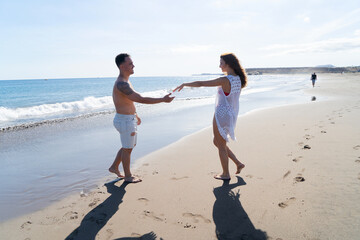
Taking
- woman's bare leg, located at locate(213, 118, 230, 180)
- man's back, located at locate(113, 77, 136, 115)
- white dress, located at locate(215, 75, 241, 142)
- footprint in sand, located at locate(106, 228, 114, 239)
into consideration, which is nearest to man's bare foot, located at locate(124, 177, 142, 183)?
man's back, located at locate(113, 77, 136, 115)

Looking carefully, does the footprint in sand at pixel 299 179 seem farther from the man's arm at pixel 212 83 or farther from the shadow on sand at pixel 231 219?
the man's arm at pixel 212 83

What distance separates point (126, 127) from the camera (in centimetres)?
367

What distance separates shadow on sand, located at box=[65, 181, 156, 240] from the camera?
2486mm

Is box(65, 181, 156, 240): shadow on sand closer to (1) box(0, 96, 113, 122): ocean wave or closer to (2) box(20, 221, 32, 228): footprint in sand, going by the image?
(2) box(20, 221, 32, 228): footprint in sand

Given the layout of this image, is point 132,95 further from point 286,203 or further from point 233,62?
point 286,203

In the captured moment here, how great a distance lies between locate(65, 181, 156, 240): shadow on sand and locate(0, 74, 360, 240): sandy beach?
0.4 inches

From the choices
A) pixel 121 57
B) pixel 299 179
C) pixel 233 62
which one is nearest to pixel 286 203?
pixel 299 179

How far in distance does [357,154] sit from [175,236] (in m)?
3.83

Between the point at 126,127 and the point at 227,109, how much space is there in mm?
1598

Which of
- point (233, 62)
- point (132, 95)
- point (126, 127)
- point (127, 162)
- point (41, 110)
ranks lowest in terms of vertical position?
point (127, 162)

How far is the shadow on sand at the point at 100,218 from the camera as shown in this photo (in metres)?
2.49

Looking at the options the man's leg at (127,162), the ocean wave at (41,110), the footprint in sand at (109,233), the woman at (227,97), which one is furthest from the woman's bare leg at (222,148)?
the ocean wave at (41,110)

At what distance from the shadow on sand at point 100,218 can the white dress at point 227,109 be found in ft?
5.89

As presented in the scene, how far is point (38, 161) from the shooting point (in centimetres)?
505
